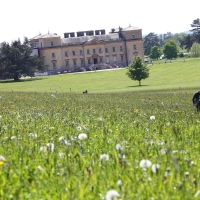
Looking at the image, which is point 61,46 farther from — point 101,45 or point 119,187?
point 119,187

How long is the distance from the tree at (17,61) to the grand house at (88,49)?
36.3 metres

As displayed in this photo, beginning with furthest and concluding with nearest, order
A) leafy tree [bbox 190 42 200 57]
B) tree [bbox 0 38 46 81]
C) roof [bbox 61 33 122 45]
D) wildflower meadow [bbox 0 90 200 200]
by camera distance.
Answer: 1. leafy tree [bbox 190 42 200 57]
2. roof [bbox 61 33 122 45]
3. tree [bbox 0 38 46 81]
4. wildflower meadow [bbox 0 90 200 200]

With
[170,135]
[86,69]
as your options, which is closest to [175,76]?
[86,69]

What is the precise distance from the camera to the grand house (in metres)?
165

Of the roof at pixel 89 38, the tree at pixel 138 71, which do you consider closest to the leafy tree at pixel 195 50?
the roof at pixel 89 38

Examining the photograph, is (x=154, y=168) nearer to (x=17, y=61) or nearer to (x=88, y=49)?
(x=17, y=61)

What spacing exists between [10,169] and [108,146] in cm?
175

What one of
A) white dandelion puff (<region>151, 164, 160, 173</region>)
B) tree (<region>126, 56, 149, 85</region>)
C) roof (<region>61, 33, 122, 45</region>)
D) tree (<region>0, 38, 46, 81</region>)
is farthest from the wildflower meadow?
roof (<region>61, 33, 122, 45</region>)

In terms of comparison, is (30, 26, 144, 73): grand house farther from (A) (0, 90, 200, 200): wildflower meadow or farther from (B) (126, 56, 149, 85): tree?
(A) (0, 90, 200, 200): wildflower meadow

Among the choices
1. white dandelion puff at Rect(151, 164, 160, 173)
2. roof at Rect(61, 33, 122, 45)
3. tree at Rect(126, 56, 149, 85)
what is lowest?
tree at Rect(126, 56, 149, 85)

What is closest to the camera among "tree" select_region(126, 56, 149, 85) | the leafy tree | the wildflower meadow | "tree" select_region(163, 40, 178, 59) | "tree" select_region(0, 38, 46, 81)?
the wildflower meadow

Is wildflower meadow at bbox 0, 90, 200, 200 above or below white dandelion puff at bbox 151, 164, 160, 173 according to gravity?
below

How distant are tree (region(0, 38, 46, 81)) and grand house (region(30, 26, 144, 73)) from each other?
1428 inches

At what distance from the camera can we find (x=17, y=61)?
12369cm
